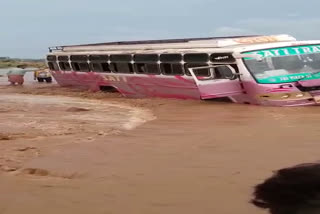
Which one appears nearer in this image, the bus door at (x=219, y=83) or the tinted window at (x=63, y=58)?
the bus door at (x=219, y=83)

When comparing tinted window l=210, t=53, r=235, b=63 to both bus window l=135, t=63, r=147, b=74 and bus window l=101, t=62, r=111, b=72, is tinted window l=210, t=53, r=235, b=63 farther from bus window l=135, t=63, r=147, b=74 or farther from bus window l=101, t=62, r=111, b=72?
bus window l=101, t=62, r=111, b=72

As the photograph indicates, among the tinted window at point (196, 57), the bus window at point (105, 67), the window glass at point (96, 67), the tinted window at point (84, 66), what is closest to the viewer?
the tinted window at point (196, 57)

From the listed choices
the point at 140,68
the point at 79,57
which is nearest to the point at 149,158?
the point at 140,68

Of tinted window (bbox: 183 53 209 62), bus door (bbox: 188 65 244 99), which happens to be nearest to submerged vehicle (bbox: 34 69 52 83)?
tinted window (bbox: 183 53 209 62)

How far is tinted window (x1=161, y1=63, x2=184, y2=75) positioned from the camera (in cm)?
1416

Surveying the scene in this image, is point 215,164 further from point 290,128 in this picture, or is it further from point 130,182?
point 290,128

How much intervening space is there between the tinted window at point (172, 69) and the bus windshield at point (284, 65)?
2.58 m

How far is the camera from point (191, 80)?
45.1 feet

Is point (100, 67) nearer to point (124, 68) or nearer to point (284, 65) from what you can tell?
point (124, 68)

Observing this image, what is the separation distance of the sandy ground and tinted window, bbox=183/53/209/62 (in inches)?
112

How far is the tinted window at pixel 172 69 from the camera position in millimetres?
14164

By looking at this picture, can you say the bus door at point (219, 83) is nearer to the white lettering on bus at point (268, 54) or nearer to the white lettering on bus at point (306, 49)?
the white lettering on bus at point (268, 54)

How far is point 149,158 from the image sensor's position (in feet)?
19.5

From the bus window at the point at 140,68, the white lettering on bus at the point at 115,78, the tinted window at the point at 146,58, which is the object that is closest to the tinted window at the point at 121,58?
the tinted window at the point at 146,58
